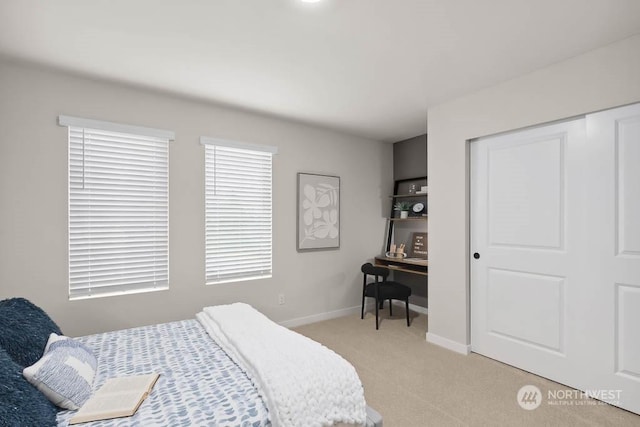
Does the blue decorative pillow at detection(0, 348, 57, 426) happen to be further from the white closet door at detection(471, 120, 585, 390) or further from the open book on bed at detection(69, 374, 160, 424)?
the white closet door at detection(471, 120, 585, 390)

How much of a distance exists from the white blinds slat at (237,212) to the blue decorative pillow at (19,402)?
2.17 metres

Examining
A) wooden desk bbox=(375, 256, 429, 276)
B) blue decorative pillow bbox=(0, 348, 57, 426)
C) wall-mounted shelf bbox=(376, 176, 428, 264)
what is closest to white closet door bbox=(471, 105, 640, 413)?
wooden desk bbox=(375, 256, 429, 276)

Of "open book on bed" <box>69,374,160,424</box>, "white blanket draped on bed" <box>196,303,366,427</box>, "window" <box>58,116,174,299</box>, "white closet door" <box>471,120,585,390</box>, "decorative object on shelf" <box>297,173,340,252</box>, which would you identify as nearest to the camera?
"open book on bed" <box>69,374,160,424</box>

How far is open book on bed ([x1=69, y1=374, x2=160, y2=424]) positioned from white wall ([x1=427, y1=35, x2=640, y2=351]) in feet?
9.20

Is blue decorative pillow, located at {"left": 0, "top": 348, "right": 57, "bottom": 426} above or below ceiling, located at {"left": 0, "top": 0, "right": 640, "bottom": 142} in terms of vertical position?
below

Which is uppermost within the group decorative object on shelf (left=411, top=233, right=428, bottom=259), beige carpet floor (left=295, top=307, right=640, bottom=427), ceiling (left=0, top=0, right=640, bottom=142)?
ceiling (left=0, top=0, right=640, bottom=142)

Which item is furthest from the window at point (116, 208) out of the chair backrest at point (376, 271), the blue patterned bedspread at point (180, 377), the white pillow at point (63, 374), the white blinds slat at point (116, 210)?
the chair backrest at point (376, 271)

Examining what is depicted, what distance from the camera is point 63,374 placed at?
146cm

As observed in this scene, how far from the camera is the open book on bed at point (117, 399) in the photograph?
1339mm

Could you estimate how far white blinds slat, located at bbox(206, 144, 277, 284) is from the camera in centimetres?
350

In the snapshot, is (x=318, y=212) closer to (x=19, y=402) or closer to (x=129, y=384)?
(x=129, y=384)

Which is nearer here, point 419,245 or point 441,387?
point 441,387

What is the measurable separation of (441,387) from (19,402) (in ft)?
8.54

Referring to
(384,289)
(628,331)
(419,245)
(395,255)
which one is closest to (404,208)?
(419,245)
